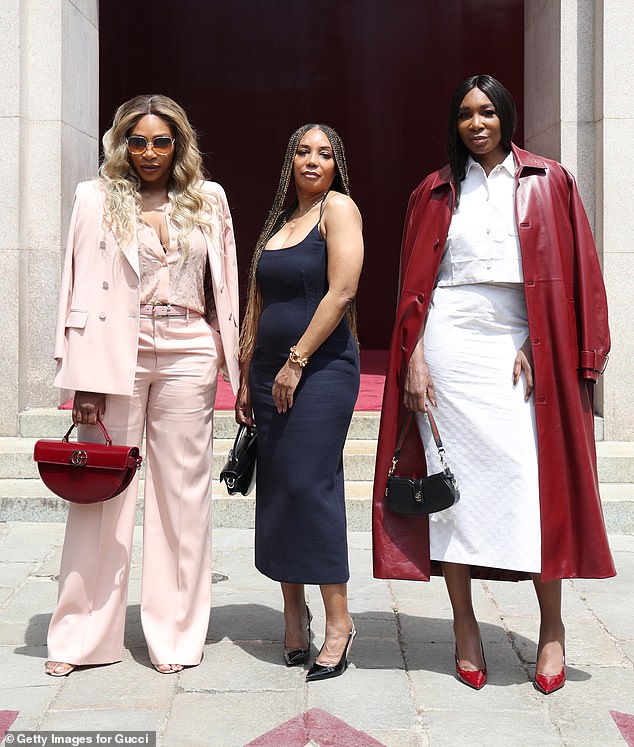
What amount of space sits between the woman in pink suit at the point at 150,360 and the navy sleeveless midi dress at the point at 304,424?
0.25 metres

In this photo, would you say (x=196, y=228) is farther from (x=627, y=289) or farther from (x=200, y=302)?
(x=627, y=289)

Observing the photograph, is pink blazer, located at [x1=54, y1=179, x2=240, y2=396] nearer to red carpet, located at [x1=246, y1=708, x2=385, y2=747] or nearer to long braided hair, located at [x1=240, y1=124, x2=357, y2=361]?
long braided hair, located at [x1=240, y1=124, x2=357, y2=361]

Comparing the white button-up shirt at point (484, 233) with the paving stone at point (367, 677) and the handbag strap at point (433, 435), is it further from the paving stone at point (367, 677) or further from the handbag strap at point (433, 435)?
the paving stone at point (367, 677)

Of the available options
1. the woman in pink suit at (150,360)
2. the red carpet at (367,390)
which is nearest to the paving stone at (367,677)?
the woman in pink suit at (150,360)

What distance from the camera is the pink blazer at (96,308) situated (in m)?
4.07

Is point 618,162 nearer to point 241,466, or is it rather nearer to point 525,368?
point 525,368

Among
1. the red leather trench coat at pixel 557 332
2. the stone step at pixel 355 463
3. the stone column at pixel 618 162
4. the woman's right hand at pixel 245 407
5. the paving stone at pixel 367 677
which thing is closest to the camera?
the paving stone at pixel 367 677

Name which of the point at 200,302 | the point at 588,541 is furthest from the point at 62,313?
the point at 588,541

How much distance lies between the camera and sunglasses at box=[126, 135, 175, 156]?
4.12m

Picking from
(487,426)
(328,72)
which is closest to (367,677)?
(487,426)

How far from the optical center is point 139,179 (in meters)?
4.23

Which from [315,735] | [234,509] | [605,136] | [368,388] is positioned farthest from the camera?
[368,388]

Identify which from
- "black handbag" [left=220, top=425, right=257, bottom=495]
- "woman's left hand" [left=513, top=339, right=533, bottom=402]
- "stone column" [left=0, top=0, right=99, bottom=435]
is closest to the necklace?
"black handbag" [left=220, top=425, right=257, bottom=495]

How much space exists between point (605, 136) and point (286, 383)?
165 inches
